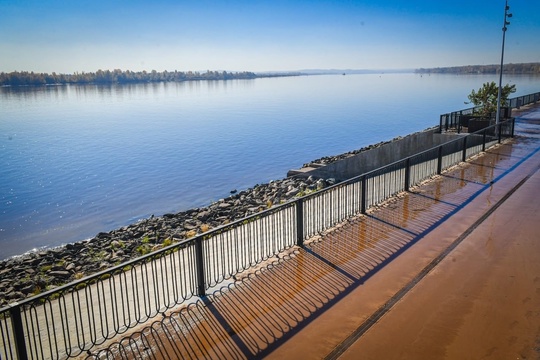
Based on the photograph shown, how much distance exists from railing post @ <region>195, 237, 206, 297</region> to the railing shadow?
0.65 feet

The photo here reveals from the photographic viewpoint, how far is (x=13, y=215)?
27859 millimetres

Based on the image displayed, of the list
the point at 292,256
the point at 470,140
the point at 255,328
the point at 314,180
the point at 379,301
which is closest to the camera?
the point at 255,328

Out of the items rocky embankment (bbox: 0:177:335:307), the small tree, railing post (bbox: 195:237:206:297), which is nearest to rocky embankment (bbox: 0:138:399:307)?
rocky embankment (bbox: 0:177:335:307)

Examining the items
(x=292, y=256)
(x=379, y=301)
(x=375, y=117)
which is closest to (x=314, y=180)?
(x=292, y=256)

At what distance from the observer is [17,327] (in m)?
5.10

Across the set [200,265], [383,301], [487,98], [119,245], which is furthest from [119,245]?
[487,98]

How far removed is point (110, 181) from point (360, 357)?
33.3m

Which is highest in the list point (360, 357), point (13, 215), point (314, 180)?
point (360, 357)

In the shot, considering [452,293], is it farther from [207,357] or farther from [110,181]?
[110,181]

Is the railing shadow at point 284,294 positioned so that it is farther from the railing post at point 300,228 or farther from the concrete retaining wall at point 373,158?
the concrete retaining wall at point 373,158

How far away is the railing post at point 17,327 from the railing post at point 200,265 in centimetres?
268

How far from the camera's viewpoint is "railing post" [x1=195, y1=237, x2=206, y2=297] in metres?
7.14

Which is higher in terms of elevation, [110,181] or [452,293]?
[452,293]

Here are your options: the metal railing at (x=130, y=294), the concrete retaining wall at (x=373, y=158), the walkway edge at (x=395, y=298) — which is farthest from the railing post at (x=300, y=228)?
the concrete retaining wall at (x=373, y=158)
